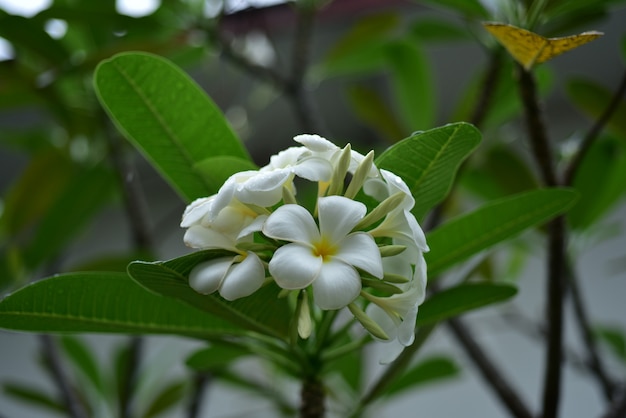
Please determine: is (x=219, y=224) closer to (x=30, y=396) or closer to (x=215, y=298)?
(x=215, y=298)

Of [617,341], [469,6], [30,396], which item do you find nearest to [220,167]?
[469,6]

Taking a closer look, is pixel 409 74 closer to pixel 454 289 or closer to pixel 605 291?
pixel 454 289

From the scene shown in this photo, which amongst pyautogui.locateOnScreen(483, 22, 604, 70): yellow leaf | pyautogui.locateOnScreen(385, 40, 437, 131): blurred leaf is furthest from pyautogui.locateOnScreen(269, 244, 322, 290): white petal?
pyautogui.locateOnScreen(385, 40, 437, 131): blurred leaf

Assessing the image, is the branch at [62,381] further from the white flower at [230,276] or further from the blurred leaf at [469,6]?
the blurred leaf at [469,6]

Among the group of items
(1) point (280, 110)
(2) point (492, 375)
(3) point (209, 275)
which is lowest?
(1) point (280, 110)

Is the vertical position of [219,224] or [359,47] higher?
[219,224]

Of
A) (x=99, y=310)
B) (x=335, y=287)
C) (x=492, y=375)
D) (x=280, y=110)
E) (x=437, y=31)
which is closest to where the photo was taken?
(x=335, y=287)
